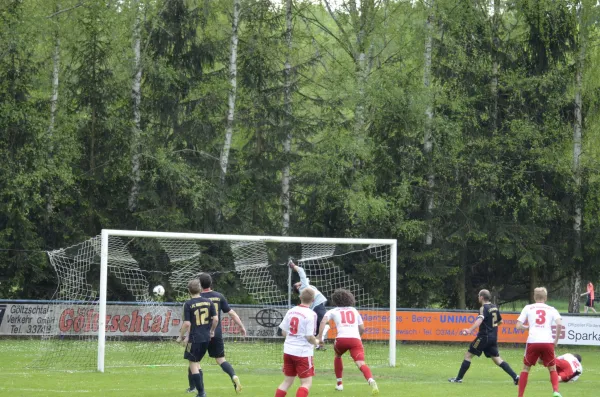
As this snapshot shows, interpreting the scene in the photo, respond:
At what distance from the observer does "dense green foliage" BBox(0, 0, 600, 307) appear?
3159cm

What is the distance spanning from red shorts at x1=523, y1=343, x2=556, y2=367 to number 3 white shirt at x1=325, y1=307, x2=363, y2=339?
2.53 meters

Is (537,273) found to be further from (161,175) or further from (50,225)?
(50,225)

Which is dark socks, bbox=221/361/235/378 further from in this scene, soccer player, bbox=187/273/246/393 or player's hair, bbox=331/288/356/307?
player's hair, bbox=331/288/356/307

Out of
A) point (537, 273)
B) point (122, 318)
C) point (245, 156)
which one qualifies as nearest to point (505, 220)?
point (537, 273)

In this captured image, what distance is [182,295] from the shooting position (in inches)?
1133

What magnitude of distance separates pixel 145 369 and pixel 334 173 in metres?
15.1

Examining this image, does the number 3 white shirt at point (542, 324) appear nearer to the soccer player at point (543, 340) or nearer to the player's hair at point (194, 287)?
the soccer player at point (543, 340)

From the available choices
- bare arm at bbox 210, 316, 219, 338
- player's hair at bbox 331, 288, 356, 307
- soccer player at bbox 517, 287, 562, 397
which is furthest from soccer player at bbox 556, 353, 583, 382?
bare arm at bbox 210, 316, 219, 338

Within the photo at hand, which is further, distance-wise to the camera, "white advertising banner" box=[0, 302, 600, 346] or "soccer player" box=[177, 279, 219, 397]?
"white advertising banner" box=[0, 302, 600, 346]

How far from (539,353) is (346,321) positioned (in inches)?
114

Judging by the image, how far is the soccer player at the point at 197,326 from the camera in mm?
13773

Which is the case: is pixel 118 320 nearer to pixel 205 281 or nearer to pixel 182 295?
pixel 182 295

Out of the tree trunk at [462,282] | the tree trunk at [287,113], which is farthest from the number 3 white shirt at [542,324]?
the tree trunk at [287,113]

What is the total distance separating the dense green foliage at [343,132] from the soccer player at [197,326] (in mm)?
16943
